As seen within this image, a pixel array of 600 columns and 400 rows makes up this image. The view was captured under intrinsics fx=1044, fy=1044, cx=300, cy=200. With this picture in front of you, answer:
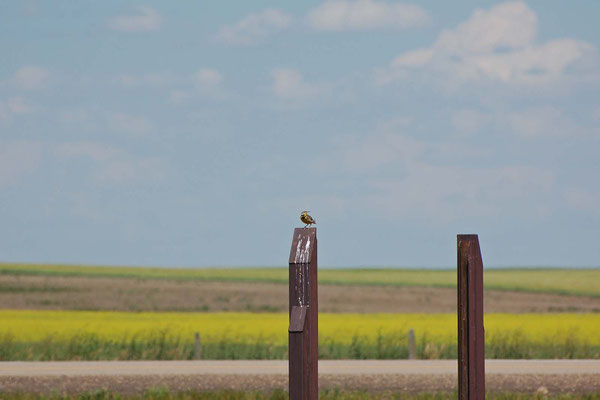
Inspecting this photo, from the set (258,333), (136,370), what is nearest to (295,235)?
(136,370)

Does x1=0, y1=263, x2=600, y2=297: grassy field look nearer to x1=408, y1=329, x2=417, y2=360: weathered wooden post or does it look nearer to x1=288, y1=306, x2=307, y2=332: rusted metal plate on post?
x1=408, y1=329, x2=417, y2=360: weathered wooden post

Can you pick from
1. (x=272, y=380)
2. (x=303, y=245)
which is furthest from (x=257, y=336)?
(x=303, y=245)

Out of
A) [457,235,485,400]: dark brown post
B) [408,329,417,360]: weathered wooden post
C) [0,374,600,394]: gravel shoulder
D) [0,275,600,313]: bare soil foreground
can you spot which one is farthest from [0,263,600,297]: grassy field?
[457,235,485,400]: dark brown post

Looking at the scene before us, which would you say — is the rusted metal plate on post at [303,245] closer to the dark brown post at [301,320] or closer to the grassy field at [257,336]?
the dark brown post at [301,320]

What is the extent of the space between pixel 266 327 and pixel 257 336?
4.23 m

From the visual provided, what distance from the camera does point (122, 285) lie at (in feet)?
241

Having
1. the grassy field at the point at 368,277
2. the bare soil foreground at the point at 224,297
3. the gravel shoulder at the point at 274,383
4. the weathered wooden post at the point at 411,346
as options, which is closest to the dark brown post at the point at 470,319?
the gravel shoulder at the point at 274,383

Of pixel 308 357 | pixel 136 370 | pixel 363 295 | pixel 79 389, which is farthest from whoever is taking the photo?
pixel 363 295

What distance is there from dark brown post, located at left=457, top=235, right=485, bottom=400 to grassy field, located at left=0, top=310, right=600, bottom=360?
18.1m

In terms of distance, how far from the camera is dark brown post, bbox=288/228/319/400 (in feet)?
27.2

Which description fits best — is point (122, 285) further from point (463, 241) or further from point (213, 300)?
point (463, 241)

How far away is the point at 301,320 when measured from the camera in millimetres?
8273

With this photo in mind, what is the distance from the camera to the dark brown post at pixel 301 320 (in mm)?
8297

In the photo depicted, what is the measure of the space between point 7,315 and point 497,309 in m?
28.4
